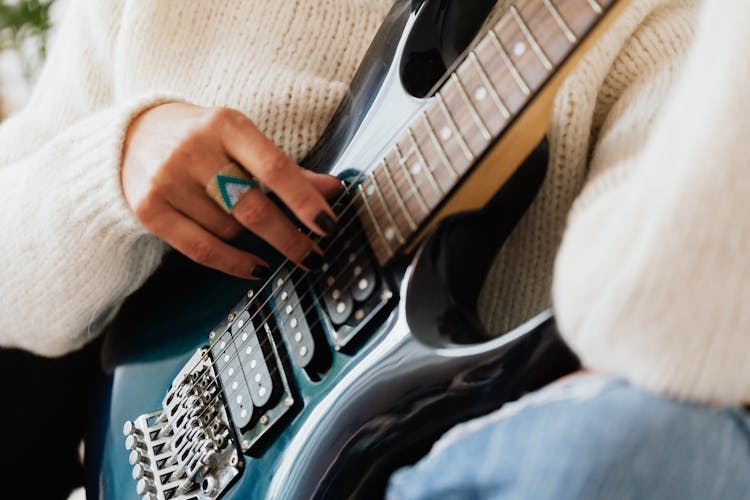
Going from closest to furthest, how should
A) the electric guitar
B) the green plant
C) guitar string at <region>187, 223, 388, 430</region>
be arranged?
the electric guitar
guitar string at <region>187, 223, 388, 430</region>
the green plant

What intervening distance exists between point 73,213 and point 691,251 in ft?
1.72

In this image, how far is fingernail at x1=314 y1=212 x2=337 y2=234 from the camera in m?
0.51

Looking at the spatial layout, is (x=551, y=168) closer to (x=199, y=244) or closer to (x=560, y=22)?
(x=560, y=22)

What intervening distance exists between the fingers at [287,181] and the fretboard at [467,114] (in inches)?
1.2

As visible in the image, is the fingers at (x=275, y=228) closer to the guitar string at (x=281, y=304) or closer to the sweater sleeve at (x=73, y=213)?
the guitar string at (x=281, y=304)

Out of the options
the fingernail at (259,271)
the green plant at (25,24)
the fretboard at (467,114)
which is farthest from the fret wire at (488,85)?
the green plant at (25,24)

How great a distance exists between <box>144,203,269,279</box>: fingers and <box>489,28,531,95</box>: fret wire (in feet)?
0.88

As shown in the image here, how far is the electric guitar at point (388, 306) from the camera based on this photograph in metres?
0.41

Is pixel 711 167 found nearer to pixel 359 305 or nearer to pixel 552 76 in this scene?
pixel 552 76

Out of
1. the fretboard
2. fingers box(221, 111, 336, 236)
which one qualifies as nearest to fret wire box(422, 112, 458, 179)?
the fretboard

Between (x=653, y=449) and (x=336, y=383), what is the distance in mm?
233

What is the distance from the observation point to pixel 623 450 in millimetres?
325

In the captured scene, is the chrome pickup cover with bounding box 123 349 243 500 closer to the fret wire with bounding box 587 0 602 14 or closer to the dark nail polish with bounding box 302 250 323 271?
the dark nail polish with bounding box 302 250 323 271

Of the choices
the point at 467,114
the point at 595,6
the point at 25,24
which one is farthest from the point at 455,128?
the point at 25,24
